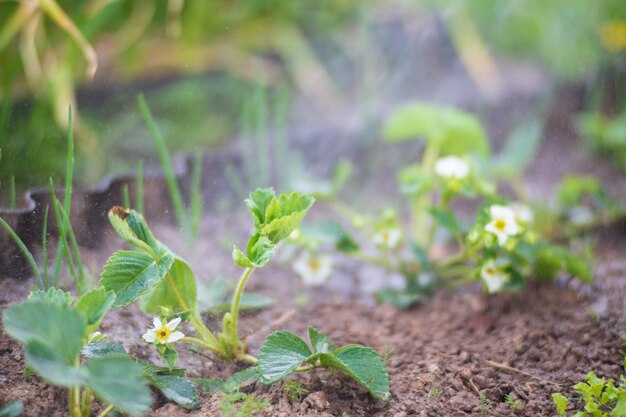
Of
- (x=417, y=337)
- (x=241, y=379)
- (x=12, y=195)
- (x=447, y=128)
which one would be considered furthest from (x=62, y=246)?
(x=447, y=128)

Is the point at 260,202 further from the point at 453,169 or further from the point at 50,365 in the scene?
the point at 453,169

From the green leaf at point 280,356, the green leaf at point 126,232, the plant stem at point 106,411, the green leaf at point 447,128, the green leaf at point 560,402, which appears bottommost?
the plant stem at point 106,411

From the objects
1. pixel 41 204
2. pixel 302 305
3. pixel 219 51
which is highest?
pixel 219 51

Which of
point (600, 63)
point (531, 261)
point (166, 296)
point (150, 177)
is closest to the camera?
point (166, 296)

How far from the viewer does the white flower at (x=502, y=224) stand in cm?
125

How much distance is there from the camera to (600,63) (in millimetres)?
2318

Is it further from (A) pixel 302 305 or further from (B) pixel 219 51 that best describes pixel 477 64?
(A) pixel 302 305

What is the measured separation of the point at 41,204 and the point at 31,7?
98 cm

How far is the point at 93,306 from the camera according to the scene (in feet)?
2.89

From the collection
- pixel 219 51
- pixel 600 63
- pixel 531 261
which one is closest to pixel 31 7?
pixel 219 51

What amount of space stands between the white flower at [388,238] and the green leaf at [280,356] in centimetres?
50

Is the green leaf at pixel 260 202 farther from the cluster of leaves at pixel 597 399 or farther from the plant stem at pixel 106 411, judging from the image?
the cluster of leaves at pixel 597 399

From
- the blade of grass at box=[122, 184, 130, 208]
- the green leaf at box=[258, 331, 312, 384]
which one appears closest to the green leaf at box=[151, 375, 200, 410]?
the green leaf at box=[258, 331, 312, 384]

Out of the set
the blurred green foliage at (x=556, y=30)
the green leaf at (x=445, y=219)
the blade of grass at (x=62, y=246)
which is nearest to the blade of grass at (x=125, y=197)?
the blade of grass at (x=62, y=246)
